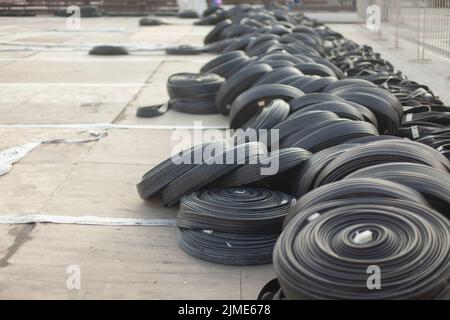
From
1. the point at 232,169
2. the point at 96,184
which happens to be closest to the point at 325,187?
the point at 232,169

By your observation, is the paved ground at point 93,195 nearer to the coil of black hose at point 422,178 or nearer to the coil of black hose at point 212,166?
the coil of black hose at point 212,166

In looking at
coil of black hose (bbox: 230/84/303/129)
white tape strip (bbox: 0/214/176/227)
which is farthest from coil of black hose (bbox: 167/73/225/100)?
white tape strip (bbox: 0/214/176/227)

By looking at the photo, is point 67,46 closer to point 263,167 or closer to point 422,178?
point 263,167

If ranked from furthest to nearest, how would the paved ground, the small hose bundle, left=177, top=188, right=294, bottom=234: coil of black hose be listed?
the small hose bundle → left=177, top=188, right=294, bottom=234: coil of black hose → the paved ground

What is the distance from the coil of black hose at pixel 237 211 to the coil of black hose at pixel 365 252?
108cm

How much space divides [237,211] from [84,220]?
1622mm

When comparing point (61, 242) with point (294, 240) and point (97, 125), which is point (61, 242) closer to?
point (294, 240)

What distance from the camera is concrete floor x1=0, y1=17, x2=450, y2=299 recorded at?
16.2 ft

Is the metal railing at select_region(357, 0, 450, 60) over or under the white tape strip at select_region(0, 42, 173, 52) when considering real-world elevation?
over

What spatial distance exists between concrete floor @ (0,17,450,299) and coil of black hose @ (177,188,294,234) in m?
0.31

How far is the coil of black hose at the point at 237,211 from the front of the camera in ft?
17.6

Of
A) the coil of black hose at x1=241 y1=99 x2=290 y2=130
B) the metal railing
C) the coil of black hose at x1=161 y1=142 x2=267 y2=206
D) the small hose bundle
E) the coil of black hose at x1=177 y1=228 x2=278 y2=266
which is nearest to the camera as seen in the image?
the coil of black hose at x1=177 y1=228 x2=278 y2=266

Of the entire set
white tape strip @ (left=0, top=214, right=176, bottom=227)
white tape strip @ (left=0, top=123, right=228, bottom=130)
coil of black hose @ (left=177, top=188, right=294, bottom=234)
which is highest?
coil of black hose @ (left=177, top=188, right=294, bottom=234)

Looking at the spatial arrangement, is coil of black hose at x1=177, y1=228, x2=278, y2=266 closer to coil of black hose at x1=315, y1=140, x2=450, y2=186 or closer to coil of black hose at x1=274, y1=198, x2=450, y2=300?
coil of black hose at x1=315, y1=140, x2=450, y2=186
